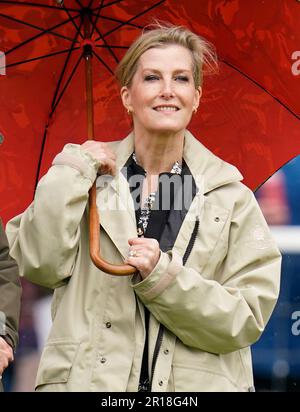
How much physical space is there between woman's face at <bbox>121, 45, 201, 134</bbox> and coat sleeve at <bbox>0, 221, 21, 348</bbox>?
0.71 meters

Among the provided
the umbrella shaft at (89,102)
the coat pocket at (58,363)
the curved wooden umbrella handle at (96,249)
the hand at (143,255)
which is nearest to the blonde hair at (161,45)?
the umbrella shaft at (89,102)

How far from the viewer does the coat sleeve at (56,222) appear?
4879 mm

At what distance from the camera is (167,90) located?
5.10 m

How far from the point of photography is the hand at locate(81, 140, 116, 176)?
507 cm

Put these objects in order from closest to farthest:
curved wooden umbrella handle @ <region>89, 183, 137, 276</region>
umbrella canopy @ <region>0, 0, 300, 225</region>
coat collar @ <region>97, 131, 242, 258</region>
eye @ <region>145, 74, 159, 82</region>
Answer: curved wooden umbrella handle @ <region>89, 183, 137, 276</region>
coat collar @ <region>97, 131, 242, 258</region>
eye @ <region>145, 74, 159, 82</region>
umbrella canopy @ <region>0, 0, 300, 225</region>

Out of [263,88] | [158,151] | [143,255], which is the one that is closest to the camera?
[143,255]

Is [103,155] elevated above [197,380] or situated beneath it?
elevated above

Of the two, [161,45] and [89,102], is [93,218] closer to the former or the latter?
[89,102]

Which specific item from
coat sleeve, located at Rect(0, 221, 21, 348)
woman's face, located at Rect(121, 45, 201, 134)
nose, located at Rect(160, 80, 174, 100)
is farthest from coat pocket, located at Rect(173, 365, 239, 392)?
nose, located at Rect(160, 80, 174, 100)

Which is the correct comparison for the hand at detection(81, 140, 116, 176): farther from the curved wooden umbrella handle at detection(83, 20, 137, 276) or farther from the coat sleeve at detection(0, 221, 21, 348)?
the coat sleeve at detection(0, 221, 21, 348)

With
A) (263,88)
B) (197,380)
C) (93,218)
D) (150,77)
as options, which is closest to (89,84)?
(150,77)

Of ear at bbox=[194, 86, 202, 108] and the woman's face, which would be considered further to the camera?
ear at bbox=[194, 86, 202, 108]

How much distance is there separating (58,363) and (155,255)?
537mm

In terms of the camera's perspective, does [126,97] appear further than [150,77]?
Yes
